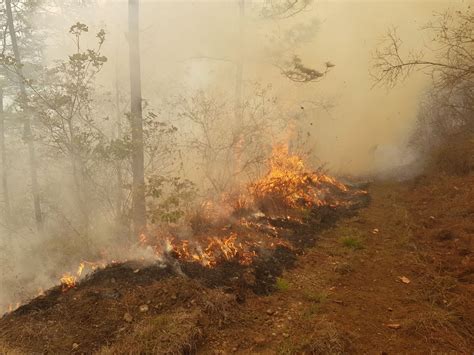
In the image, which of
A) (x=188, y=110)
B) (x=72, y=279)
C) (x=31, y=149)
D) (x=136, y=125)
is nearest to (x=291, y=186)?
(x=188, y=110)

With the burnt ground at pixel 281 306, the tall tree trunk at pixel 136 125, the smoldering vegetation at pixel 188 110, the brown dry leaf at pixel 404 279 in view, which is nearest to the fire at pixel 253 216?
the smoldering vegetation at pixel 188 110

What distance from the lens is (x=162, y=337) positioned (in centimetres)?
423

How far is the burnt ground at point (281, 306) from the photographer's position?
14.1ft

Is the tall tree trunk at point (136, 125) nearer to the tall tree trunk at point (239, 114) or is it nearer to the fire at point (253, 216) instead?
the fire at point (253, 216)

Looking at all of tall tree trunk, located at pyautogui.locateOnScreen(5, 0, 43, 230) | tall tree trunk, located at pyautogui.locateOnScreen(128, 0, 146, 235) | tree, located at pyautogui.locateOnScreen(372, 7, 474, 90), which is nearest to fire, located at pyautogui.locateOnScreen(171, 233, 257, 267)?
tall tree trunk, located at pyautogui.locateOnScreen(128, 0, 146, 235)

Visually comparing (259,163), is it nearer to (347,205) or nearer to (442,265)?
(347,205)

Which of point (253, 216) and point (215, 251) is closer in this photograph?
point (215, 251)

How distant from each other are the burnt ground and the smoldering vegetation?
121 cm

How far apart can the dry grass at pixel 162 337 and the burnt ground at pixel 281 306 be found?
0.04 feet

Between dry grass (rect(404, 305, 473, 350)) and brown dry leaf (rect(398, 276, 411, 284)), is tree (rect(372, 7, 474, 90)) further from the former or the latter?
dry grass (rect(404, 305, 473, 350))

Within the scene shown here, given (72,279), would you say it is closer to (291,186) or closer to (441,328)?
(441,328)

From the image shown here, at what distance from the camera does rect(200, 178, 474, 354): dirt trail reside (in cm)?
427

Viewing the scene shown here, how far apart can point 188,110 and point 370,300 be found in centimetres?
724

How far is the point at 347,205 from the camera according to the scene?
10.5 meters
